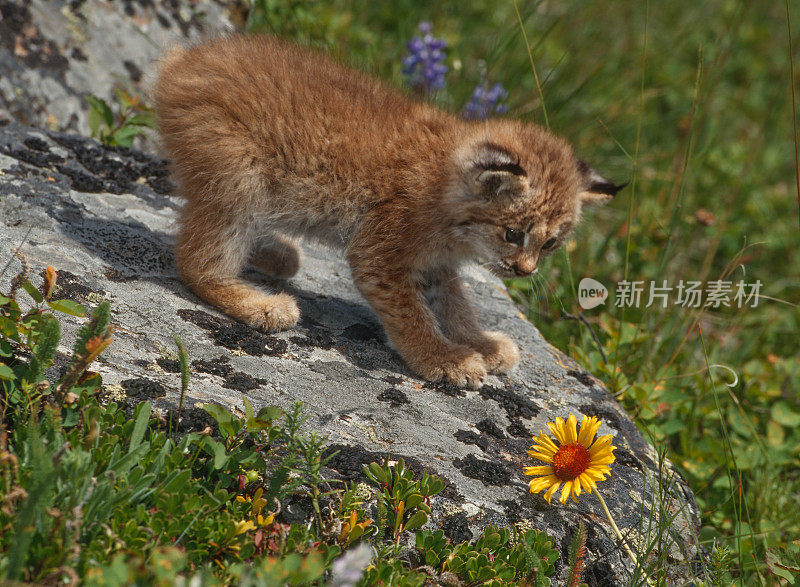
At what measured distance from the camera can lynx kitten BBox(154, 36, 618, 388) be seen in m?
3.21

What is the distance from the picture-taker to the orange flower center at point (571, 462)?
246 cm

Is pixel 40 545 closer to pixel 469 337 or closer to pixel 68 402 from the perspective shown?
pixel 68 402

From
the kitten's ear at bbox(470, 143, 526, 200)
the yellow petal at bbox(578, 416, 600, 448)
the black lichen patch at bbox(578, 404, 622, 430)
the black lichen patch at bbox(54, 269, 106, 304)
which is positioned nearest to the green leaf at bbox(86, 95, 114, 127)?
the black lichen patch at bbox(54, 269, 106, 304)

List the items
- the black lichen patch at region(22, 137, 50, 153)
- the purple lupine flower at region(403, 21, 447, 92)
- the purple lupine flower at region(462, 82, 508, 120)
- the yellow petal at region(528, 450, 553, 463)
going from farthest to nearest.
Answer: the purple lupine flower at region(403, 21, 447, 92), the purple lupine flower at region(462, 82, 508, 120), the black lichen patch at region(22, 137, 50, 153), the yellow petal at region(528, 450, 553, 463)

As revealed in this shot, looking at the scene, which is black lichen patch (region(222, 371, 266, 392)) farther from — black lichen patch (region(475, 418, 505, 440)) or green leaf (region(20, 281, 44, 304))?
black lichen patch (region(475, 418, 505, 440))

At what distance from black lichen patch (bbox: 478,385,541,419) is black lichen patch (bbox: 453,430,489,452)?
0.28 meters

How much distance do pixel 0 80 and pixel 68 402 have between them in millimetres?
2906

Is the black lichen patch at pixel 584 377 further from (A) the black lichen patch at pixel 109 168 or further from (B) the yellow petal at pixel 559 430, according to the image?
(A) the black lichen patch at pixel 109 168

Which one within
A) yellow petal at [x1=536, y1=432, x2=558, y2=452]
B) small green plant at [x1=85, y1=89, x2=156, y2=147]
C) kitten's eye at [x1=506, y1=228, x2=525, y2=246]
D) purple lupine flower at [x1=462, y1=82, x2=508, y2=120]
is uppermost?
purple lupine flower at [x1=462, y1=82, x2=508, y2=120]

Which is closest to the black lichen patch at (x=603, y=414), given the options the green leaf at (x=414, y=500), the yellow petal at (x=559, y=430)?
the yellow petal at (x=559, y=430)

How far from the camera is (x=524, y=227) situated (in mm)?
3395

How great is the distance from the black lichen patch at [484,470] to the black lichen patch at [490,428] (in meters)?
0.20

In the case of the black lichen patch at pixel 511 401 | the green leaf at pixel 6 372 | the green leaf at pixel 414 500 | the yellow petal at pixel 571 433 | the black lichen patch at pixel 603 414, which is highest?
the black lichen patch at pixel 603 414

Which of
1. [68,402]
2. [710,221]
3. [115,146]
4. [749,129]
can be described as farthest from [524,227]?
[749,129]
